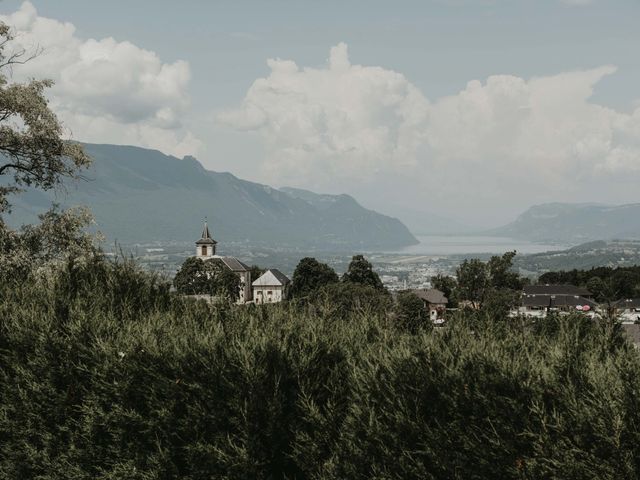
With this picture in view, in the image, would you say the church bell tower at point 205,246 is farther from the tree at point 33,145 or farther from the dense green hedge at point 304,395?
the dense green hedge at point 304,395

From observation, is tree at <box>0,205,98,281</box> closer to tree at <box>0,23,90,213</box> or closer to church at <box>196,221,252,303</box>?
tree at <box>0,23,90,213</box>

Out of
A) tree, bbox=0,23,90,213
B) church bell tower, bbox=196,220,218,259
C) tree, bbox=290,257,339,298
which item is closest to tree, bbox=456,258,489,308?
tree, bbox=290,257,339,298

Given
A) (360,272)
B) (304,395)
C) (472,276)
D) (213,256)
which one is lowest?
(472,276)

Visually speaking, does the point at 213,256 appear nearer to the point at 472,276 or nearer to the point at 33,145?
the point at 472,276

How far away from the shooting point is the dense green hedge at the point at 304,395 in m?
6.57

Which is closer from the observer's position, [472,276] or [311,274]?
[472,276]

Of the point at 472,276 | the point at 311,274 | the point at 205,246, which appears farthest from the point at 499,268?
the point at 205,246

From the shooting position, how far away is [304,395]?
27.0 ft

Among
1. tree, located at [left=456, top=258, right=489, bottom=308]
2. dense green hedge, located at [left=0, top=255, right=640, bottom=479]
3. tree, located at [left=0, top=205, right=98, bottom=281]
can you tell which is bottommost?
tree, located at [left=456, top=258, right=489, bottom=308]

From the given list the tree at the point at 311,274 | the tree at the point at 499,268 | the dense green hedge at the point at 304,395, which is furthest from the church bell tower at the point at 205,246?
the dense green hedge at the point at 304,395

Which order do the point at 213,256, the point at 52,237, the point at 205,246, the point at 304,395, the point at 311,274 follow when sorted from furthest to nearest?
1. the point at 205,246
2. the point at 213,256
3. the point at 311,274
4. the point at 52,237
5. the point at 304,395

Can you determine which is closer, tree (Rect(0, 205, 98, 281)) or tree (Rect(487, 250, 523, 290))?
tree (Rect(0, 205, 98, 281))

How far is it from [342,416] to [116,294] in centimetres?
622

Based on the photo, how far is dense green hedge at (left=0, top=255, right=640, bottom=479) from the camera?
6.57 metres
